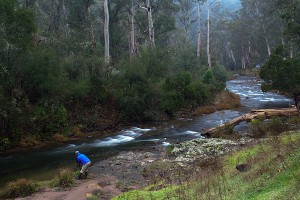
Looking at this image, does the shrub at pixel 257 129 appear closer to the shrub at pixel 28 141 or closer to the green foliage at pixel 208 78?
the shrub at pixel 28 141

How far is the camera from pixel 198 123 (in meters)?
27.4

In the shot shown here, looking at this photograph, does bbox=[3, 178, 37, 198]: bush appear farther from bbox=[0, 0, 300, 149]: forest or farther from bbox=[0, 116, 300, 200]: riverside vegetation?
bbox=[0, 0, 300, 149]: forest

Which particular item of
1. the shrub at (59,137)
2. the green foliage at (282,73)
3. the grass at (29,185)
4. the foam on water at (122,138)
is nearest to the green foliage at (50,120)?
the shrub at (59,137)

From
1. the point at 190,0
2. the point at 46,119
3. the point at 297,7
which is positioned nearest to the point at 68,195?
the point at 46,119

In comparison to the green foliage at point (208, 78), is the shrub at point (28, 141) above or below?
below

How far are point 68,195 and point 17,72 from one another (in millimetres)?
12471

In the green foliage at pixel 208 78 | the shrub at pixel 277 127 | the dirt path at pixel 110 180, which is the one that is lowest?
the dirt path at pixel 110 180

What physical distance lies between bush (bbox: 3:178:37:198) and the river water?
6.57 feet

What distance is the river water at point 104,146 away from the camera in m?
16.8

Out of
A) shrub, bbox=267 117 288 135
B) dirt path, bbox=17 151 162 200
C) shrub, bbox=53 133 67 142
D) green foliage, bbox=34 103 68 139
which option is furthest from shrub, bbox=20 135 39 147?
shrub, bbox=267 117 288 135

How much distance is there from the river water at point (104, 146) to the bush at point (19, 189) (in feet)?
6.57

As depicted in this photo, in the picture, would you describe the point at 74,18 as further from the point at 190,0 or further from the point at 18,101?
the point at 190,0

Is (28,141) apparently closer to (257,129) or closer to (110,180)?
(110,180)

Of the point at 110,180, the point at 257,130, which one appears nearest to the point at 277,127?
the point at 257,130
